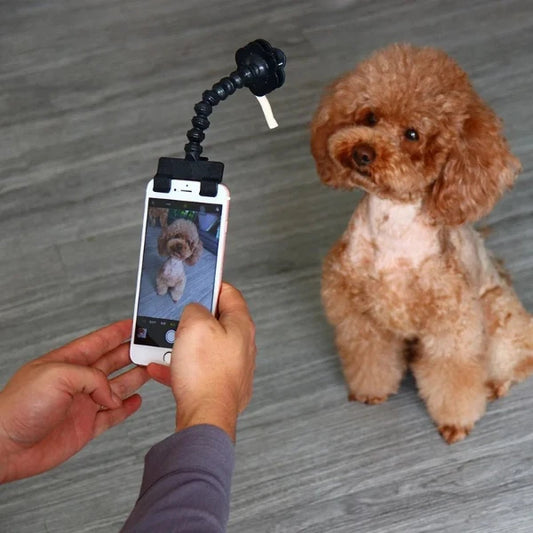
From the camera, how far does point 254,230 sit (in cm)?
206

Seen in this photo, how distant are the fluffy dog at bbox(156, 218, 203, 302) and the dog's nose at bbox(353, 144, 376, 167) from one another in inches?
15.4

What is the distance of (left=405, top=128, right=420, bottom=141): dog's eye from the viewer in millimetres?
1372

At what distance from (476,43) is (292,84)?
53cm

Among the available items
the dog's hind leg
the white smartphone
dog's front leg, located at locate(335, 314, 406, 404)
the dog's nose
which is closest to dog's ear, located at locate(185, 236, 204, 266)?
the white smartphone

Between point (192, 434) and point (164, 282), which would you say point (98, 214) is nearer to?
point (164, 282)

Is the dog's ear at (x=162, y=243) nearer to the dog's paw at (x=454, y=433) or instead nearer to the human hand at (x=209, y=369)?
the human hand at (x=209, y=369)

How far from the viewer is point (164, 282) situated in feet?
3.67

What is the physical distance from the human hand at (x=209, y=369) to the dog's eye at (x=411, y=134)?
1.69ft

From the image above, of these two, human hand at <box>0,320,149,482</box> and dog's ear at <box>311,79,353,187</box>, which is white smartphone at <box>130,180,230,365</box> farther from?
dog's ear at <box>311,79,353,187</box>

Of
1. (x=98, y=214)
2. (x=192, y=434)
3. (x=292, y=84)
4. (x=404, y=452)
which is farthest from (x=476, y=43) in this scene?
(x=192, y=434)

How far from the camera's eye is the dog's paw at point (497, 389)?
1.70 m

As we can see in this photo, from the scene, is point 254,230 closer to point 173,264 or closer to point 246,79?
point 173,264

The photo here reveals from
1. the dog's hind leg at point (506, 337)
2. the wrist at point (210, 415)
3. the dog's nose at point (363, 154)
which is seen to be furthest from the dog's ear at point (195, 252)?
the dog's hind leg at point (506, 337)

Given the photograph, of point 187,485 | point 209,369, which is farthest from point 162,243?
point 187,485
